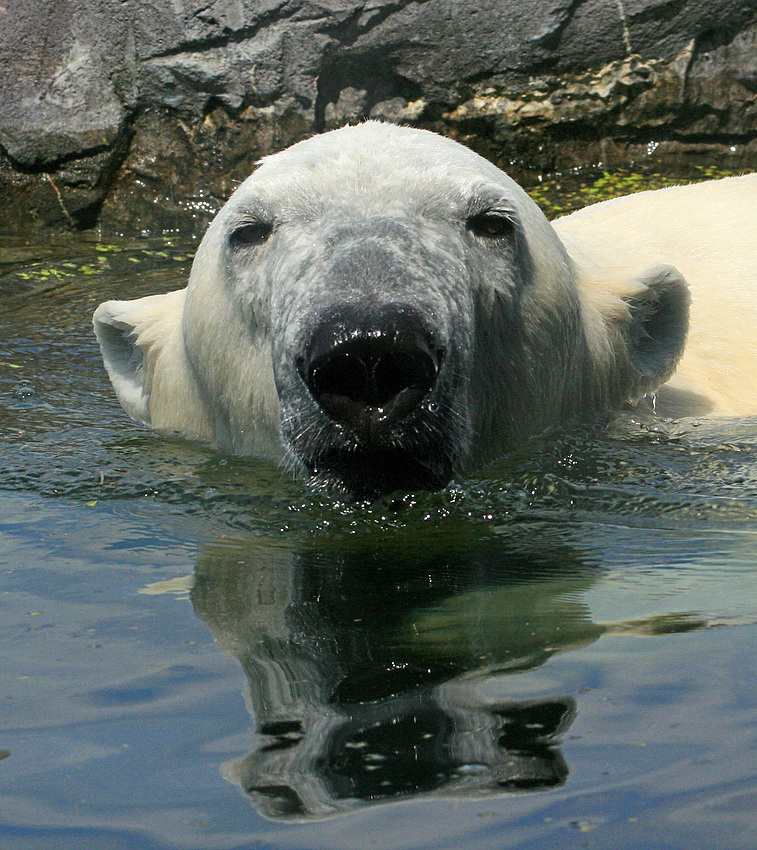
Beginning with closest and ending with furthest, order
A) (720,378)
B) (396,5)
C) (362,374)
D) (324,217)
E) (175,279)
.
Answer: (362,374) < (324,217) < (720,378) < (175,279) < (396,5)

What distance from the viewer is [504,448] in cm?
374

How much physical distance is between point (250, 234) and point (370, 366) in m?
1.01

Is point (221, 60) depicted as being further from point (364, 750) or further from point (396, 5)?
point (364, 750)

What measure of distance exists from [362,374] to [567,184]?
6.95 m

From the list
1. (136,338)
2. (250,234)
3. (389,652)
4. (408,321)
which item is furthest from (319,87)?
(389,652)

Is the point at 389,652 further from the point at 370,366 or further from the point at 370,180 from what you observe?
the point at 370,180

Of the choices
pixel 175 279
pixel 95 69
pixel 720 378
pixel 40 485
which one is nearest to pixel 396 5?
pixel 95 69

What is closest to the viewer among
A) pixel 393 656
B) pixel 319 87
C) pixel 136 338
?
pixel 393 656

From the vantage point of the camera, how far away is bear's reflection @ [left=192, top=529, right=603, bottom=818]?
164 cm

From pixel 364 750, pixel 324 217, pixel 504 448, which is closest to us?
pixel 364 750

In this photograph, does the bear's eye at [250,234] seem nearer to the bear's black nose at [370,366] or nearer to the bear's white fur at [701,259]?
the bear's black nose at [370,366]

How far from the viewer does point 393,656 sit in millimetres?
2146

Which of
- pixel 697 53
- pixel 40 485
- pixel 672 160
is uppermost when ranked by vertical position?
pixel 697 53

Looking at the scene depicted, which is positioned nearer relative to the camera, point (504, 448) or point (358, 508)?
A: point (358, 508)
